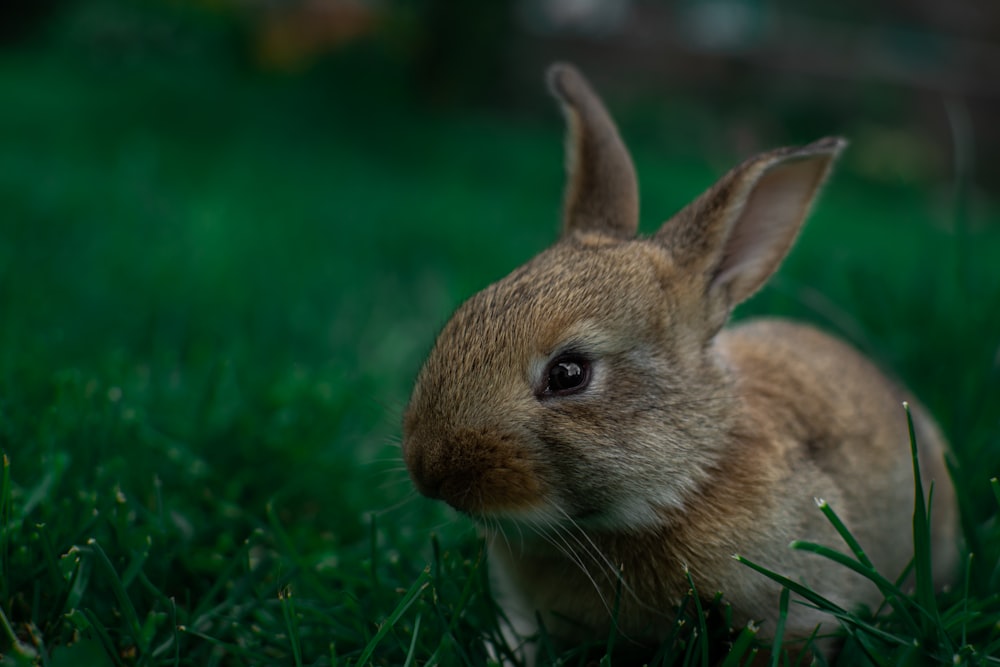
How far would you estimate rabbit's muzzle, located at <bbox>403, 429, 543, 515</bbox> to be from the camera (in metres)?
2.00

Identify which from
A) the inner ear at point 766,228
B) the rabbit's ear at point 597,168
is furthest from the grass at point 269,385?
the rabbit's ear at point 597,168

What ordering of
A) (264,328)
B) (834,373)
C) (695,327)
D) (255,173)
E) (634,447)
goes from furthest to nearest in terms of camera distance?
1. (255,173)
2. (264,328)
3. (834,373)
4. (695,327)
5. (634,447)

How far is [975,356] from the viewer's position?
3.50 metres

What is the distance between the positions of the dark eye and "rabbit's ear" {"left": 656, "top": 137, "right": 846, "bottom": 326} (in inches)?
19.5

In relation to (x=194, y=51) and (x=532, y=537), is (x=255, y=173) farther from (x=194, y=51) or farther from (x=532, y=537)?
(x=532, y=537)

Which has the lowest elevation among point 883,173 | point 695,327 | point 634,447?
point 883,173

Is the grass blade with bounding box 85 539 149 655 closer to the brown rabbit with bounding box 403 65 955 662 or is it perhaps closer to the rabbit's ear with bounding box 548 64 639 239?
the brown rabbit with bounding box 403 65 955 662

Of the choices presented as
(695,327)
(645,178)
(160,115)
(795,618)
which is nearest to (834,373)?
(695,327)

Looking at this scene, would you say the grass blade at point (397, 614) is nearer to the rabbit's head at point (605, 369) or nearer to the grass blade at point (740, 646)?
the rabbit's head at point (605, 369)

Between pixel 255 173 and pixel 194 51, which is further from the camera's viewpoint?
pixel 194 51

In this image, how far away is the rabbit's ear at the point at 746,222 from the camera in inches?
93.6

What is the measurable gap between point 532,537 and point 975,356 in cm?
222

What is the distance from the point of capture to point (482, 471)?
2004mm

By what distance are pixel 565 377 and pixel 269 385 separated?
158cm
